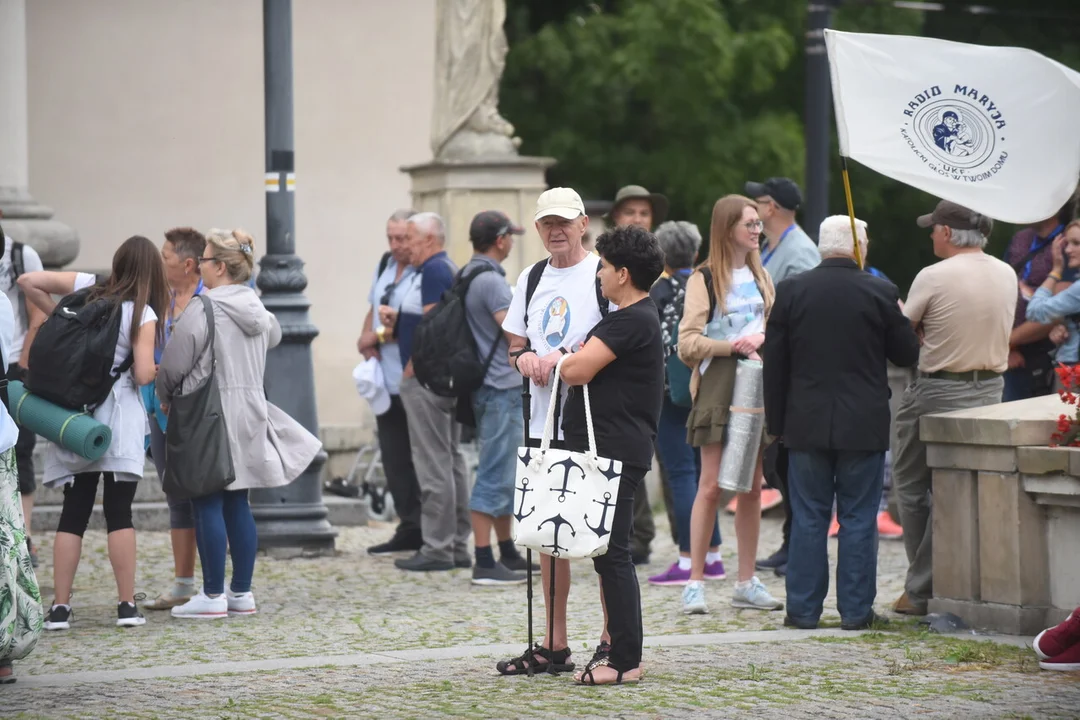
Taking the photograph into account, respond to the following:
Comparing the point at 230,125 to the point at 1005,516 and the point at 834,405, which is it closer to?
the point at 834,405

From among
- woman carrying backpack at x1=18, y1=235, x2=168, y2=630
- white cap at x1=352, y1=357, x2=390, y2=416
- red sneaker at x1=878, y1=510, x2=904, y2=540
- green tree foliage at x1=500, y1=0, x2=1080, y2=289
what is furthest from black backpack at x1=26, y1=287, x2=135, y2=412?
green tree foliage at x1=500, y1=0, x2=1080, y2=289

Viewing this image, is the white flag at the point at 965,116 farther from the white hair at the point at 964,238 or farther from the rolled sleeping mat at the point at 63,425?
the rolled sleeping mat at the point at 63,425

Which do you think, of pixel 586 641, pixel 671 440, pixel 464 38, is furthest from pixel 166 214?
pixel 586 641

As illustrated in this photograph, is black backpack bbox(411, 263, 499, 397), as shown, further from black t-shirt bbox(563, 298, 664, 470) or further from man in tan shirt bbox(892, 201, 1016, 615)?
black t-shirt bbox(563, 298, 664, 470)

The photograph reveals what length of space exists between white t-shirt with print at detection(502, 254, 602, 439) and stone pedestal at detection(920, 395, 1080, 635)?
2.05 meters

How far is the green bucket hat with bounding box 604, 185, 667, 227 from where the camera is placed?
10875 millimetres

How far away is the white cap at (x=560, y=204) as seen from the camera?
733 centimetres

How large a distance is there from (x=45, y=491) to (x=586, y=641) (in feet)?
18.8

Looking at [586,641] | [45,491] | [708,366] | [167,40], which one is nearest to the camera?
[586,641]

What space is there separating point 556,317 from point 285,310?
454 cm

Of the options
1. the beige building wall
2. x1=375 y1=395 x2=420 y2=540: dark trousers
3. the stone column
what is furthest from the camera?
the beige building wall

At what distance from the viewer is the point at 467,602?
9.65 metres

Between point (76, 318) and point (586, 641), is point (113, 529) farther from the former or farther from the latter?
point (586, 641)

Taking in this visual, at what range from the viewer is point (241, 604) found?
9219mm
